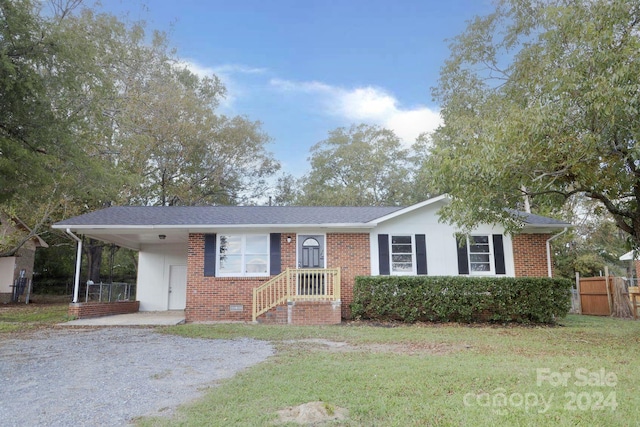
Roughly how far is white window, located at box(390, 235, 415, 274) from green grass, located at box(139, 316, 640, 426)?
166 inches

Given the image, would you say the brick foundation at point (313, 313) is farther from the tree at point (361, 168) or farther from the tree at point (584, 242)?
the tree at point (361, 168)

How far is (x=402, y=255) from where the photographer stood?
13.4m

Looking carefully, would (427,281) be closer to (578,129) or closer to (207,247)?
(578,129)

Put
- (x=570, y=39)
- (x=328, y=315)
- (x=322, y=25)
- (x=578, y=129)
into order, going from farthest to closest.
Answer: (x=322, y=25) < (x=328, y=315) < (x=570, y=39) < (x=578, y=129)

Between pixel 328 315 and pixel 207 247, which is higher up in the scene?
pixel 207 247

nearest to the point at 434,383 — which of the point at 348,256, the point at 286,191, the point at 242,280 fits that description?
the point at 348,256

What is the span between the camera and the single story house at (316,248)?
12.7 metres

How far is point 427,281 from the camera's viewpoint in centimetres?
1197

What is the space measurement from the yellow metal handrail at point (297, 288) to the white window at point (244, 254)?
755 millimetres

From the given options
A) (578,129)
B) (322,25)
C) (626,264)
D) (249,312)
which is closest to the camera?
(578,129)

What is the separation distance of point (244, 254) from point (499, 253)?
303 inches

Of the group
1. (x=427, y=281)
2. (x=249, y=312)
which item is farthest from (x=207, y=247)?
(x=427, y=281)

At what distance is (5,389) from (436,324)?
951cm

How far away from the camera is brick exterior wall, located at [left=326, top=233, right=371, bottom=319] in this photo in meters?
13.0
